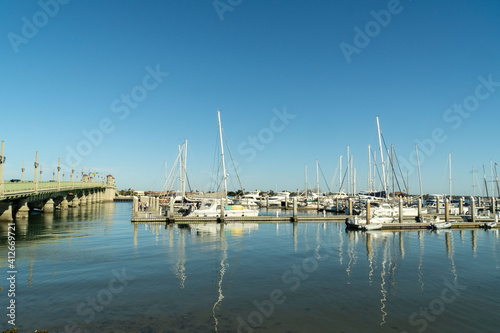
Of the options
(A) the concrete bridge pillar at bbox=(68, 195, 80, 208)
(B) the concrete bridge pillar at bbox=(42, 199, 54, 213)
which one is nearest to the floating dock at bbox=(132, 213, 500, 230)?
(B) the concrete bridge pillar at bbox=(42, 199, 54, 213)

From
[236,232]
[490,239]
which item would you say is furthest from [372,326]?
[490,239]

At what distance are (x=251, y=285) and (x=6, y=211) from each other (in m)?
43.8

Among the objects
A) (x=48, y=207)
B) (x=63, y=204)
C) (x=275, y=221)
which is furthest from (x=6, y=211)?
(x=275, y=221)

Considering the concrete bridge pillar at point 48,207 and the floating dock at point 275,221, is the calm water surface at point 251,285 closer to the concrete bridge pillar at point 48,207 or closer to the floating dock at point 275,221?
the floating dock at point 275,221

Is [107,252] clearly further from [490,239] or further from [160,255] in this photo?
[490,239]

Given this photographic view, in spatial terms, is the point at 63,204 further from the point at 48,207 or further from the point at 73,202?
the point at 48,207

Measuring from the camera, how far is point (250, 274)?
2105 centimetres

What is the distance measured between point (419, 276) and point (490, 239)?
941 inches

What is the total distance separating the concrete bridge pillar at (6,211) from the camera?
Result: 4553 cm

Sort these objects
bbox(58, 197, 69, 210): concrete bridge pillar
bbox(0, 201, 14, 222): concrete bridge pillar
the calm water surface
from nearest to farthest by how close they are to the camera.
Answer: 1. the calm water surface
2. bbox(0, 201, 14, 222): concrete bridge pillar
3. bbox(58, 197, 69, 210): concrete bridge pillar

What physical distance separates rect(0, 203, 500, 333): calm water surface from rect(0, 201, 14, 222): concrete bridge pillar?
48.3 feet

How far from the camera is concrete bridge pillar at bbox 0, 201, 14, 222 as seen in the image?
149 feet

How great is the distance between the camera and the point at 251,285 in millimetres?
18719

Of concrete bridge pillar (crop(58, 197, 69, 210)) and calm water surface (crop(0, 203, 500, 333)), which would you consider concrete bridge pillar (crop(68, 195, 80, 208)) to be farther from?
calm water surface (crop(0, 203, 500, 333))
